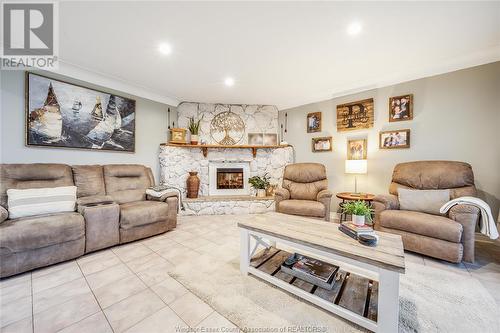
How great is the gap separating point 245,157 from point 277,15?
2961 millimetres

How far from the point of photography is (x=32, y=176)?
7.63ft

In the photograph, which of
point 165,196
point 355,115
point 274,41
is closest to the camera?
point 274,41

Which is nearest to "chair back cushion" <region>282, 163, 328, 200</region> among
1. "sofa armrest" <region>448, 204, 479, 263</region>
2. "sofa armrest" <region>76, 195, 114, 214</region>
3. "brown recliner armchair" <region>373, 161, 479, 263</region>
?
"brown recliner armchair" <region>373, 161, 479, 263</region>

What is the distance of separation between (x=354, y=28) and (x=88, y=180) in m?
3.84

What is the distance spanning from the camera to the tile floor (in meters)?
1.27

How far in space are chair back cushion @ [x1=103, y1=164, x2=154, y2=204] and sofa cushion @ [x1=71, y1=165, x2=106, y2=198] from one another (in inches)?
3.3

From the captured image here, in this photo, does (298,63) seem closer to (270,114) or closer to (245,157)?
(270,114)

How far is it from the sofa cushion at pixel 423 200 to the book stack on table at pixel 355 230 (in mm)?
1397

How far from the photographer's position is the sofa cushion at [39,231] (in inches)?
68.0

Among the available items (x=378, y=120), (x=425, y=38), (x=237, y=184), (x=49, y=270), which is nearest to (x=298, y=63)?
(x=425, y=38)

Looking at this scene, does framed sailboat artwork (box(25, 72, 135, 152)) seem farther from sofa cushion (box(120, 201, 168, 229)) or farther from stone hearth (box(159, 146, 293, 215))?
sofa cushion (box(120, 201, 168, 229))

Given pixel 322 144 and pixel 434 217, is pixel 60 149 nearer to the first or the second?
pixel 322 144

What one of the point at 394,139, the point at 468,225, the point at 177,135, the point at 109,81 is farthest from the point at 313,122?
the point at 109,81

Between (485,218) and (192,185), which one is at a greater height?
(192,185)
